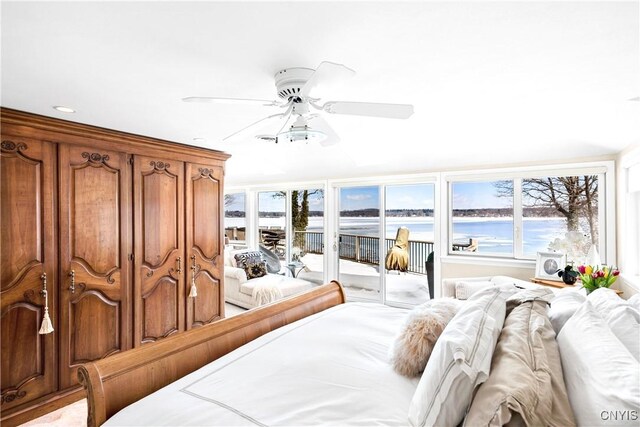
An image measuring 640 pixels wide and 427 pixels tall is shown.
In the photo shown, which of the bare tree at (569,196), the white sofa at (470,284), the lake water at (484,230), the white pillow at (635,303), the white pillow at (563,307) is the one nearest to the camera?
the white pillow at (635,303)

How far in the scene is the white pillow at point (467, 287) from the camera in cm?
335

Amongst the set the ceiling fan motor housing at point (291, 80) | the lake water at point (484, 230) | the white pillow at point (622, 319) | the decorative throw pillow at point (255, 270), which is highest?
the ceiling fan motor housing at point (291, 80)

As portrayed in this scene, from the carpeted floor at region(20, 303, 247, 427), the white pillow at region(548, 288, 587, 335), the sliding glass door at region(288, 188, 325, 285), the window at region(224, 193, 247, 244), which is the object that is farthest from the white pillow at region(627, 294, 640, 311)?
the window at region(224, 193, 247, 244)

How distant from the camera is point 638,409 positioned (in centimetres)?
75

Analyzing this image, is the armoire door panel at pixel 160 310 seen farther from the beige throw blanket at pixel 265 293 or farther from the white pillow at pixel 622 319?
the white pillow at pixel 622 319

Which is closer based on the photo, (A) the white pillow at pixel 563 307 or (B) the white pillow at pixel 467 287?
(A) the white pillow at pixel 563 307

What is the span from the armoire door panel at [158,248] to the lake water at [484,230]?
2.71 meters

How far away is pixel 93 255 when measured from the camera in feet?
8.96

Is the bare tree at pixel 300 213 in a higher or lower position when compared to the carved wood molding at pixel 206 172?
lower

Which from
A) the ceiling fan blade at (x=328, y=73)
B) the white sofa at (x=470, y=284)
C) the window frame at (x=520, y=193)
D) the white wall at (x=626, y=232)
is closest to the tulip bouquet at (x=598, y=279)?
the white wall at (x=626, y=232)

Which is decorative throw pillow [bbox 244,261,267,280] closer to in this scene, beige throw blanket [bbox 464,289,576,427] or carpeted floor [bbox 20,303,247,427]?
carpeted floor [bbox 20,303,247,427]

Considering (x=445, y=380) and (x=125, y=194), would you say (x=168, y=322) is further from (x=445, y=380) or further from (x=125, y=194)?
(x=445, y=380)

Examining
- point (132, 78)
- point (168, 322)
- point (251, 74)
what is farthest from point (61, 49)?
point (168, 322)

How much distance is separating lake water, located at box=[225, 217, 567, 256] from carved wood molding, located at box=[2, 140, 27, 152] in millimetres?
3948
